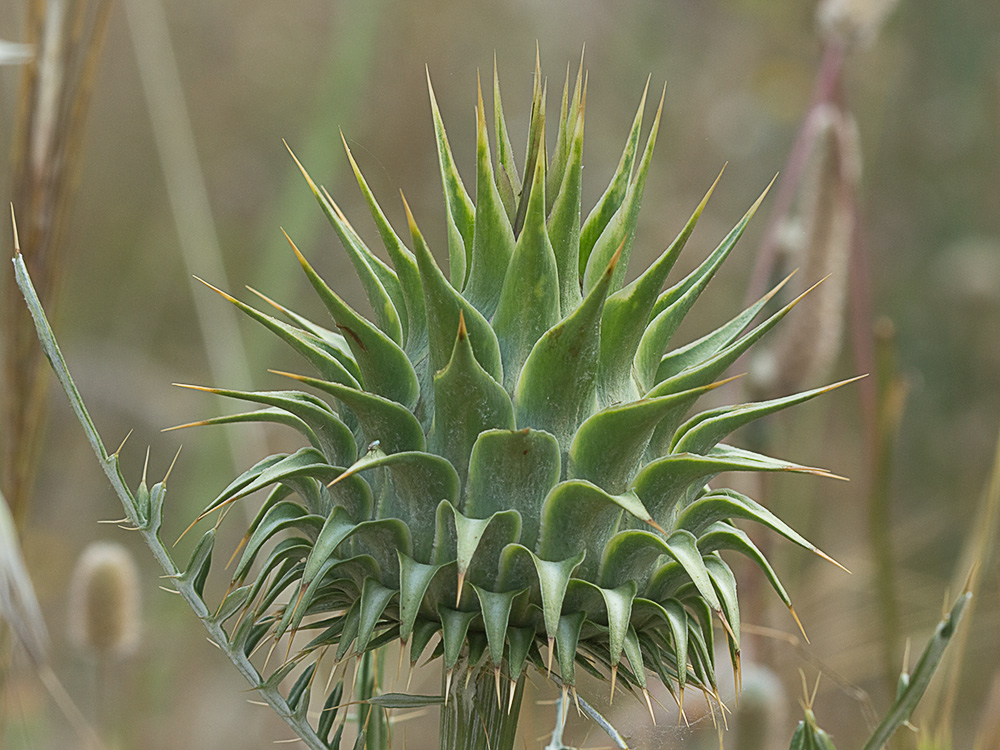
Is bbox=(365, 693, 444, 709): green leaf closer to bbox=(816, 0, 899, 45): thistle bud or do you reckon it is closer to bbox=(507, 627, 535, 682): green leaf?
bbox=(507, 627, 535, 682): green leaf

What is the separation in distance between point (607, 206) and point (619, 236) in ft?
0.22

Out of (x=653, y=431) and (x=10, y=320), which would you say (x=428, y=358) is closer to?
(x=653, y=431)

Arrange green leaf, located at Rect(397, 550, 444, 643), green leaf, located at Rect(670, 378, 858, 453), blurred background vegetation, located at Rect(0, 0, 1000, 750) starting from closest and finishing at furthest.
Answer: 1. green leaf, located at Rect(397, 550, 444, 643)
2. green leaf, located at Rect(670, 378, 858, 453)
3. blurred background vegetation, located at Rect(0, 0, 1000, 750)

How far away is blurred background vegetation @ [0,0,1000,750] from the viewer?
15.4 ft

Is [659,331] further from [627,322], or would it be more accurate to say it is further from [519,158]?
Result: [519,158]

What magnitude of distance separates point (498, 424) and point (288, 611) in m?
0.30

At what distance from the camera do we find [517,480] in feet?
3.59

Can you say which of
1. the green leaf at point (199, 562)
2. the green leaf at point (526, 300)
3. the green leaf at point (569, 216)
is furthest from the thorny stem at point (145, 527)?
the green leaf at point (569, 216)

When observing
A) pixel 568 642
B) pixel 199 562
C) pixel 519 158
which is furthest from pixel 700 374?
pixel 519 158

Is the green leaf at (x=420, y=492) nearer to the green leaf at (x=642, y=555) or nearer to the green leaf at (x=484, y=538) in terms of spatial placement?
the green leaf at (x=484, y=538)

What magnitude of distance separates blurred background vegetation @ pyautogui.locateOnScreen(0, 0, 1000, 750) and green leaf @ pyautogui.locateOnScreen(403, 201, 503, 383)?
3215mm

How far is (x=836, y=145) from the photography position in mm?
2291

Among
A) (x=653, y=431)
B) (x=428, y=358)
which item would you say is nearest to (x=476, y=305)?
(x=428, y=358)

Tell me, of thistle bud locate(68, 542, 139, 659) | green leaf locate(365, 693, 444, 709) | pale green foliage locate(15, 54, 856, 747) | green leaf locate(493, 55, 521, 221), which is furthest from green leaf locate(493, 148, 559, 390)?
thistle bud locate(68, 542, 139, 659)
